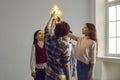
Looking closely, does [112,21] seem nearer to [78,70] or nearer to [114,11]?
[114,11]

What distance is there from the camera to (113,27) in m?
4.95

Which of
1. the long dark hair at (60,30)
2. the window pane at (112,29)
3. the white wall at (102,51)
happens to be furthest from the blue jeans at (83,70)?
the window pane at (112,29)

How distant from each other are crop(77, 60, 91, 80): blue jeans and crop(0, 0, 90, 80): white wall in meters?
1.63

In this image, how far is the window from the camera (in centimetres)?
488

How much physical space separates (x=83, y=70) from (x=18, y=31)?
183cm

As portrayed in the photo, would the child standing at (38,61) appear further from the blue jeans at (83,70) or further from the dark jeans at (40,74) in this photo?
the blue jeans at (83,70)

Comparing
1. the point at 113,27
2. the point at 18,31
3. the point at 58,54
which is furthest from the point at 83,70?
the point at 113,27

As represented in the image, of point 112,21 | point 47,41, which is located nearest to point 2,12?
point 47,41

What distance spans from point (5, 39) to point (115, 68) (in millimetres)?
2310

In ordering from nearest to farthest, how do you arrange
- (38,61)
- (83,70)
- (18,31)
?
(83,70) → (38,61) → (18,31)

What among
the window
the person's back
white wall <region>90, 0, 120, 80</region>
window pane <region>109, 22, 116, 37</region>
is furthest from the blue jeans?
window pane <region>109, 22, 116, 37</region>

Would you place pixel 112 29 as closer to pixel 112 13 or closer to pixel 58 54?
pixel 112 13

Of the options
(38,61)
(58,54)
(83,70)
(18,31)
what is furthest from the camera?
(18,31)

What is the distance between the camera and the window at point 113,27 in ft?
16.0
